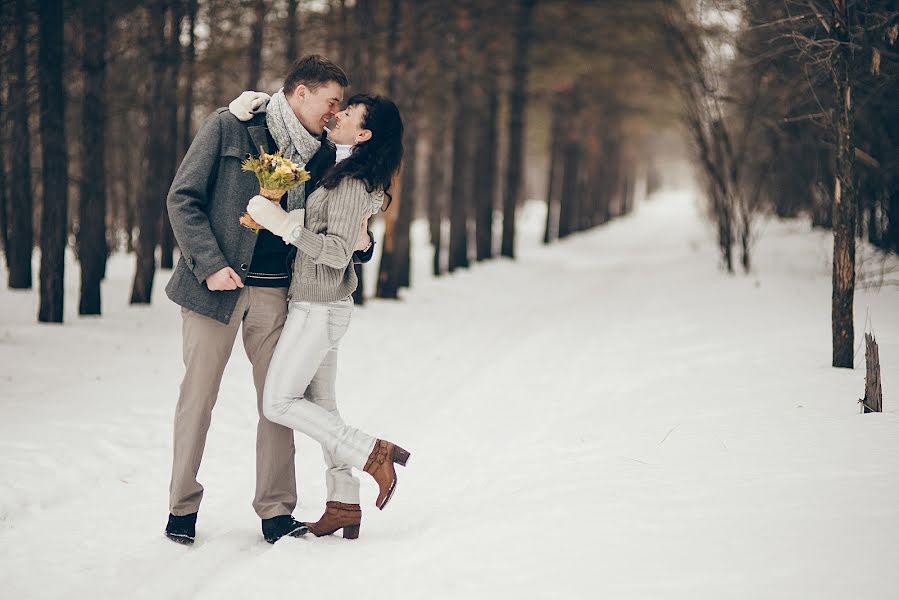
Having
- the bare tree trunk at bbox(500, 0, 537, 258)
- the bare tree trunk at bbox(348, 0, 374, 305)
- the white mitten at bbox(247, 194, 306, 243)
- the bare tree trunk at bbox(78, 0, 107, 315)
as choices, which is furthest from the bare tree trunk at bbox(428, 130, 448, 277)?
the white mitten at bbox(247, 194, 306, 243)

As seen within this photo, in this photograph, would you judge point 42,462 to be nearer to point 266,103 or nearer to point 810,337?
point 266,103

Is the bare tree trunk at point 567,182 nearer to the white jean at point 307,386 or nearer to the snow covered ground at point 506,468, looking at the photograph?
the snow covered ground at point 506,468

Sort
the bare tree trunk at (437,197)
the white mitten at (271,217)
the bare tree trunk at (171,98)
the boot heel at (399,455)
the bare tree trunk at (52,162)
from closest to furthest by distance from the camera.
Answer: the white mitten at (271,217)
the boot heel at (399,455)
the bare tree trunk at (52,162)
the bare tree trunk at (171,98)
the bare tree trunk at (437,197)

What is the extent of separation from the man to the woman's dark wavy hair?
251 mm

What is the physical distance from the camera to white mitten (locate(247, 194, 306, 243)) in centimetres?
374

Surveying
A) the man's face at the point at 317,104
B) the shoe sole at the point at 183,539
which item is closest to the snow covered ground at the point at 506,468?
the shoe sole at the point at 183,539

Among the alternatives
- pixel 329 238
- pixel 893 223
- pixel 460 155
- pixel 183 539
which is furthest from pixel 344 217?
pixel 460 155

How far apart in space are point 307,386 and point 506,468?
5.88ft

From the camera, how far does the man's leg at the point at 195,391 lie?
160 inches

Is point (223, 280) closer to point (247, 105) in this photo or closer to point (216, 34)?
point (247, 105)

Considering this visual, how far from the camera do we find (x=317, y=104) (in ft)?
13.3

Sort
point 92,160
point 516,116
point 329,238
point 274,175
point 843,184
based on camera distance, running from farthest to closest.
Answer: point 516,116 < point 92,160 < point 843,184 < point 329,238 < point 274,175

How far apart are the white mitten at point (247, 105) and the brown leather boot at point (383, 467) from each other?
5.92ft

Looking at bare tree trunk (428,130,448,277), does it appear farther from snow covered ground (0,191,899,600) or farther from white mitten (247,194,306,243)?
white mitten (247,194,306,243)
